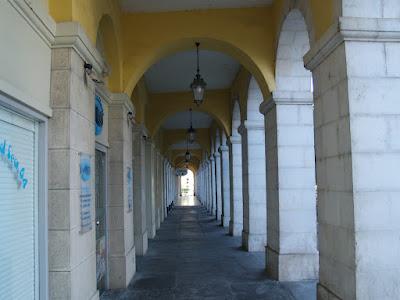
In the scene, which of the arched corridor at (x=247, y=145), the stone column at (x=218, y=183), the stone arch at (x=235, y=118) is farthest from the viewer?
the stone column at (x=218, y=183)

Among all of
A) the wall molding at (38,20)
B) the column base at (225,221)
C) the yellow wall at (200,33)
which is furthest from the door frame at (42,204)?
the column base at (225,221)

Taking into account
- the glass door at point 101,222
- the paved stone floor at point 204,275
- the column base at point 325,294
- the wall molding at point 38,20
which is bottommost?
the paved stone floor at point 204,275

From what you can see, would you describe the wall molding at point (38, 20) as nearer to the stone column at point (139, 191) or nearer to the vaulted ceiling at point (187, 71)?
the vaulted ceiling at point (187, 71)

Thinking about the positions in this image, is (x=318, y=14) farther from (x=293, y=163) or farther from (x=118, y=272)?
(x=118, y=272)

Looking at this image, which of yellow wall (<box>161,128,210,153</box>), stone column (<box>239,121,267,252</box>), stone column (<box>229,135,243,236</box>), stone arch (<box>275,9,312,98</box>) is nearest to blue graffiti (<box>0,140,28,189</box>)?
stone arch (<box>275,9,312,98</box>)

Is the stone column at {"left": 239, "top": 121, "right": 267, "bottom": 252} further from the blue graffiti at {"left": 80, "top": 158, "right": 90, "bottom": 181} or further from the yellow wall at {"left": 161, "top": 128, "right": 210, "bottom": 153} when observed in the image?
the yellow wall at {"left": 161, "top": 128, "right": 210, "bottom": 153}

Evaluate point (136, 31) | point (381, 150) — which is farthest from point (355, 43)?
point (136, 31)

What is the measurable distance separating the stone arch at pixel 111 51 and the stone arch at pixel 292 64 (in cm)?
264

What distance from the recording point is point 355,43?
437cm

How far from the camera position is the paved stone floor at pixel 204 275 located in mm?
6867

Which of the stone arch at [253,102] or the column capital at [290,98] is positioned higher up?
the stone arch at [253,102]

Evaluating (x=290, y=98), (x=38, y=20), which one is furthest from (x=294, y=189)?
(x=38, y=20)

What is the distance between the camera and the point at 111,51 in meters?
7.45

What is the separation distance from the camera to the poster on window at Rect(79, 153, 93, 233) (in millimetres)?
4845
